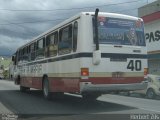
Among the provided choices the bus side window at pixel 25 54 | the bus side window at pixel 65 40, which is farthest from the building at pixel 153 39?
the bus side window at pixel 65 40

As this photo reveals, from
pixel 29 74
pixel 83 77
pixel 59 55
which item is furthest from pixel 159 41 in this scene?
pixel 83 77

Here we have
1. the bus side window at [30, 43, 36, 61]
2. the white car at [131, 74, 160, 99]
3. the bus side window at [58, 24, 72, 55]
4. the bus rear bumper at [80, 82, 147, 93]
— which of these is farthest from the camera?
the white car at [131, 74, 160, 99]

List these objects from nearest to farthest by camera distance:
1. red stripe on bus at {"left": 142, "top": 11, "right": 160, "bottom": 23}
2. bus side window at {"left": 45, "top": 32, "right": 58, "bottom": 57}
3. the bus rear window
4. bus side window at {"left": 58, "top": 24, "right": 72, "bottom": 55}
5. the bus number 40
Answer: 1. the bus rear window
2. the bus number 40
3. bus side window at {"left": 58, "top": 24, "right": 72, "bottom": 55}
4. bus side window at {"left": 45, "top": 32, "right": 58, "bottom": 57}
5. red stripe on bus at {"left": 142, "top": 11, "right": 160, "bottom": 23}

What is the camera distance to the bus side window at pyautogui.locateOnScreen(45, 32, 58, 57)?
16277mm

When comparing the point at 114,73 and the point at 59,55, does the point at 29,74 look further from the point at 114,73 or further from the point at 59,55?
the point at 114,73

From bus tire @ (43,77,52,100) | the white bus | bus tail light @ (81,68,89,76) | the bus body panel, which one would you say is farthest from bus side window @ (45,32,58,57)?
bus tail light @ (81,68,89,76)

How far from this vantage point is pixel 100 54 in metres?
13.5

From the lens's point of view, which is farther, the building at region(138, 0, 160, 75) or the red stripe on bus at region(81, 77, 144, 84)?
the building at region(138, 0, 160, 75)

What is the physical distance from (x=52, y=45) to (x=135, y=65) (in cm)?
412

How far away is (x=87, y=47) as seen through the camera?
13.5m

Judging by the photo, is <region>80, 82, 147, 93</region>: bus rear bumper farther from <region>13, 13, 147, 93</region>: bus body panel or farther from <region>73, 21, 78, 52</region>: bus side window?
<region>73, 21, 78, 52</region>: bus side window

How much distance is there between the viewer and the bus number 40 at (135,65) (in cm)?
1420

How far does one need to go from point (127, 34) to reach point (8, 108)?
545cm

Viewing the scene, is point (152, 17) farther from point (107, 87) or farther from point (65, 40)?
point (107, 87)
